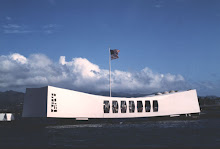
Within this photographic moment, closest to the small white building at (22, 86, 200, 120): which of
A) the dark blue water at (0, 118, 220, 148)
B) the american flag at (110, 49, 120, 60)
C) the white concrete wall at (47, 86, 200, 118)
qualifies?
the white concrete wall at (47, 86, 200, 118)

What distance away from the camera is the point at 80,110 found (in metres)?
46.2

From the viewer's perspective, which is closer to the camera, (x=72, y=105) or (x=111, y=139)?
(x=111, y=139)

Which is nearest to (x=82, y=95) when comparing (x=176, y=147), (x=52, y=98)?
(x=52, y=98)

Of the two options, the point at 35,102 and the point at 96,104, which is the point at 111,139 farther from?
the point at 96,104

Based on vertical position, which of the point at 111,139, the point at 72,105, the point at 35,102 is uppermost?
the point at 35,102

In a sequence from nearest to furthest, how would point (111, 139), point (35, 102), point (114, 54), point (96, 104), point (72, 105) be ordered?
1. point (111, 139)
2. point (35, 102)
3. point (72, 105)
4. point (96, 104)
5. point (114, 54)

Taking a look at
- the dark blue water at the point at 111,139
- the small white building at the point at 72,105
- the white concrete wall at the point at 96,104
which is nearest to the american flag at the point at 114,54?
the white concrete wall at the point at 96,104

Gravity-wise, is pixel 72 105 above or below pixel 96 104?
below

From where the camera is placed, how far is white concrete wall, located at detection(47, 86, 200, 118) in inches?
1718

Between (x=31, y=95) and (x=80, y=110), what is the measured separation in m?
9.18

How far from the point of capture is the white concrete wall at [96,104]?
4362 cm

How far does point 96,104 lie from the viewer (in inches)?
1916

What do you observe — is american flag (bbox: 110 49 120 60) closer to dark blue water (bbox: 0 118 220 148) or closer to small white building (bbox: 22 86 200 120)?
small white building (bbox: 22 86 200 120)

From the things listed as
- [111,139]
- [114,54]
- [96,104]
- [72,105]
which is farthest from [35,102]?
[111,139]
